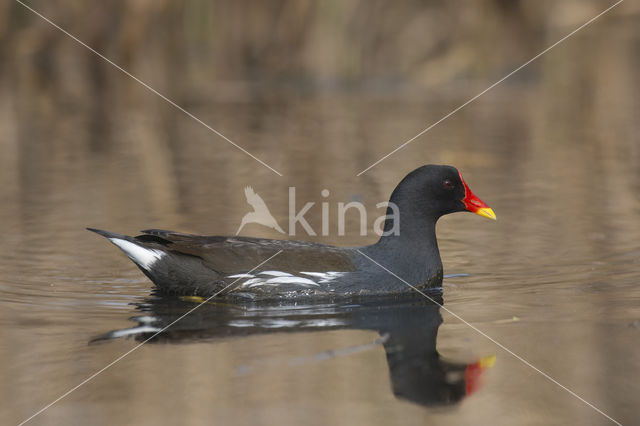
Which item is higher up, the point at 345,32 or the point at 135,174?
the point at 345,32

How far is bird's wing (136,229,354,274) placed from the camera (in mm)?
6066

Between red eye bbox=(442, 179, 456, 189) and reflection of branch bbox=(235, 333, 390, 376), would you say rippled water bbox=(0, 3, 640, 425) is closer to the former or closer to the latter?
reflection of branch bbox=(235, 333, 390, 376)

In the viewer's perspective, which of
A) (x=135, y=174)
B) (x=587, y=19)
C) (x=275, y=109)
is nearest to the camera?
(x=135, y=174)

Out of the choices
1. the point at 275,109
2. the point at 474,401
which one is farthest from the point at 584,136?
the point at 474,401

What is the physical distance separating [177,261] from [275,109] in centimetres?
1013

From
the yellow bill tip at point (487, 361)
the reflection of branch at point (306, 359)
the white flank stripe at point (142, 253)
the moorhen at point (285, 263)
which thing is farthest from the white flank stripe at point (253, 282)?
the yellow bill tip at point (487, 361)

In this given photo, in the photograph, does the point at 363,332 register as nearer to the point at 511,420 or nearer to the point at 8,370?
the point at 511,420

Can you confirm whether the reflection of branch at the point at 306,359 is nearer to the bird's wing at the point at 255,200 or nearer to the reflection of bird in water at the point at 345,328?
the reflection of bird in water at the point at 345,328

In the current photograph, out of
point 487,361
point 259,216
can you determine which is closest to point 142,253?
point 259,216

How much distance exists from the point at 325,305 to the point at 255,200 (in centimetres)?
324

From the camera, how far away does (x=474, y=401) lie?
4.29 meters

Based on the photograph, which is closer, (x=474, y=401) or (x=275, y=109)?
(x=474, y=401)

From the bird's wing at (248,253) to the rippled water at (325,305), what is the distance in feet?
0.87

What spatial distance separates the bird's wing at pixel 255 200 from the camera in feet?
28.5
